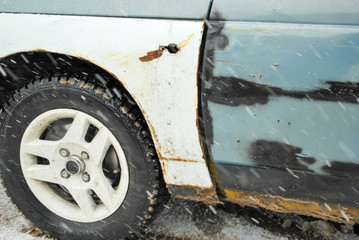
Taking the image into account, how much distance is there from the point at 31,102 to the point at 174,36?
0.86 meters

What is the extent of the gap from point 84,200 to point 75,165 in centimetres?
22

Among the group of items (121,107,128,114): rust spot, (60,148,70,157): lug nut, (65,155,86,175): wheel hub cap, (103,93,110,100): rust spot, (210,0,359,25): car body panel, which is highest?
(210,0,359,25): car body panel

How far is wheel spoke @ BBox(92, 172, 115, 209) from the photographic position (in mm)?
1980

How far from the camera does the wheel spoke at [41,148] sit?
200cm

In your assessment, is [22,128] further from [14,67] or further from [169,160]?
[169,160]

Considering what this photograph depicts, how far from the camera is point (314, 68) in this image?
145cm

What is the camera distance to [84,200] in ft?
6.74

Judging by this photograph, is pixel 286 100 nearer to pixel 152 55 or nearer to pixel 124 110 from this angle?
pixel 152 55

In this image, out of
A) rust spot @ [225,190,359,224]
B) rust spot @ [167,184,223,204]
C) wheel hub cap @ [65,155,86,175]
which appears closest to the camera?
rust spot @ [225,190,359,224]

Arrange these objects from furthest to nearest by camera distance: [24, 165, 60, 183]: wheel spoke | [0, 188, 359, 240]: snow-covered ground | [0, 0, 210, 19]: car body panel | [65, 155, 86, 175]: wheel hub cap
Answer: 1. [0, 188, 359, 240]: snow-covered ground
2. [24, 165, 60, 183]: wheel spoke
3. [65, 155, 86, 175]: wheel hub cap
4. [0, 0, 210, 19]: car body panel

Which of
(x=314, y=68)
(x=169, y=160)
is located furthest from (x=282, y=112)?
(x=169, y=160)

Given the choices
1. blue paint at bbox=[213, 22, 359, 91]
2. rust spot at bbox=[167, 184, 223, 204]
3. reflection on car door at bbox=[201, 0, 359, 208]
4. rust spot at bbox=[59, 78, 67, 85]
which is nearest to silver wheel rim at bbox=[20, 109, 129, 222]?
rust spot at bbox=[59, 78, 67, 85]

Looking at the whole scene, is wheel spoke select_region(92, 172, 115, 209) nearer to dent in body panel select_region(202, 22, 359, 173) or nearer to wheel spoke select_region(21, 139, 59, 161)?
wheel spoke select_region(21, 139, 59, 161)

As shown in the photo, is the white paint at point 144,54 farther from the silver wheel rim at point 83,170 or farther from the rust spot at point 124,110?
the silver wheel rim at point 83,170
